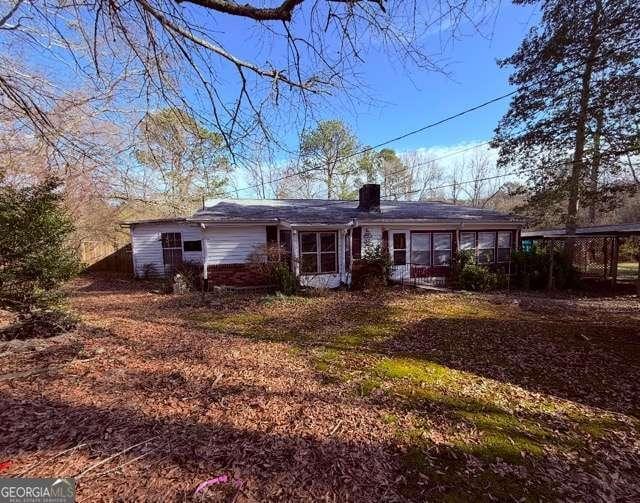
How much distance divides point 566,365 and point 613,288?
11.3m

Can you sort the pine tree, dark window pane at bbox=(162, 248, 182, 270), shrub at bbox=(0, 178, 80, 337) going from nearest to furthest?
1. shrub at bbox=(0, 178, 80, 337)
2. the pine tree
3. dark window pane at bbox=(162, 248, 182, 270)

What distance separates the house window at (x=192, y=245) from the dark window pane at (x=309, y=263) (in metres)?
6.38

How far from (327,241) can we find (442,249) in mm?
5368

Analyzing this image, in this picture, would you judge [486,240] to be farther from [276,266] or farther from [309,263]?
[276,266]

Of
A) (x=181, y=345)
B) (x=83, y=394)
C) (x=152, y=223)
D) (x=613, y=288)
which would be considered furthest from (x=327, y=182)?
(x=83, y=394)

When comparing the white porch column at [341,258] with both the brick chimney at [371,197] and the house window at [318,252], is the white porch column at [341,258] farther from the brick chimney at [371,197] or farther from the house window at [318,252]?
the brick chimney at [371,197]

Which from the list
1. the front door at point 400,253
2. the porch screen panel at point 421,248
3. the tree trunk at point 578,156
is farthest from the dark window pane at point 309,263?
the tree trunk at point 578,156

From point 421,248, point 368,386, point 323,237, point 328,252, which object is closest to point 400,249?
point 421,248

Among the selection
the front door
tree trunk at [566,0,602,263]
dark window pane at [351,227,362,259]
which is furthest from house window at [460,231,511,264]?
dark window pane at [351,227,362,259]

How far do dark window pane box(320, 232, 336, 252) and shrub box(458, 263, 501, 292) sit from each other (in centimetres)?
548

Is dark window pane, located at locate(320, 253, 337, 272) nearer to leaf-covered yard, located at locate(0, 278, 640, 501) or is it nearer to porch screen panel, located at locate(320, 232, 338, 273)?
porch screen panel, located at locate(320, 232, 338, 273)

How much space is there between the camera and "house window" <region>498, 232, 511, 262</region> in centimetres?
1502

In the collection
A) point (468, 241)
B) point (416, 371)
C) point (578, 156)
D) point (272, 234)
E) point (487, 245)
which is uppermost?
point (578, 156)

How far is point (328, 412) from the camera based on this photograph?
3.63 meters
